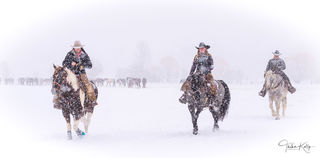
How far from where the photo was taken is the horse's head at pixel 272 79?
1312 cm

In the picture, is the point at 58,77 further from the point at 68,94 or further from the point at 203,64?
the point at 203,64

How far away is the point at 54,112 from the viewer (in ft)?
49.2

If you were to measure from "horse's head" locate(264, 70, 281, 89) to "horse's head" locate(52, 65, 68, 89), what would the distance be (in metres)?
8.05

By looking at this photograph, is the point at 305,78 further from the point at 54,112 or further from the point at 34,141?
the point at 34,141

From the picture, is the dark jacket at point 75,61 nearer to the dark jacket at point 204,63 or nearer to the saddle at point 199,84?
the saddle at point 199,84

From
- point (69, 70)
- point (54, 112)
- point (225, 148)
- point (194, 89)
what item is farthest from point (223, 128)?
point (54, 112)

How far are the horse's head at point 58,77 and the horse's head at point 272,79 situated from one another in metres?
8.05

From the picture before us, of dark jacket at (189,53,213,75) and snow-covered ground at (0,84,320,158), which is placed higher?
dark jacket at (189,53,213,75)

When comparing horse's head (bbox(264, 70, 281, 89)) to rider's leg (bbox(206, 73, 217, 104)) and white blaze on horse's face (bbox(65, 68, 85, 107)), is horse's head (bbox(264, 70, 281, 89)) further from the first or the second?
white blaze on horse's face (bbox(65, 68, 85, 107))

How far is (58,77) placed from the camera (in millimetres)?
8641

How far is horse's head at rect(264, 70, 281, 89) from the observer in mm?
13125

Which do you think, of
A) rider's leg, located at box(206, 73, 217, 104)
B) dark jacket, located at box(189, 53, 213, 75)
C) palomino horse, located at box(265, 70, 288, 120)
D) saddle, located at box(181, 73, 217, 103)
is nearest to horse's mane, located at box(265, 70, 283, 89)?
palomino horse, located at box(265, 70, 288, 120)

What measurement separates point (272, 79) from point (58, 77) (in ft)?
27.2

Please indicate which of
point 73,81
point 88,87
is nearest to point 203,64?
point 88,87
